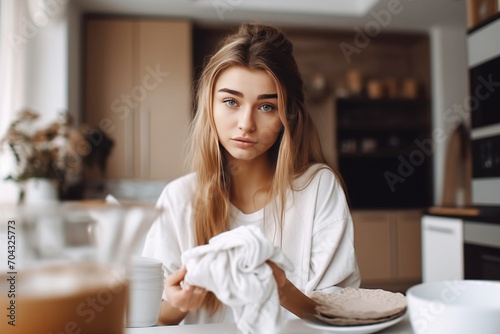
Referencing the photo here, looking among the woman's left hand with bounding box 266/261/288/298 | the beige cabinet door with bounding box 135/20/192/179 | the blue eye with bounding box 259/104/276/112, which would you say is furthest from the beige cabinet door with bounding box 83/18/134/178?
the woman's left hand with bounding box 266/261/288/298

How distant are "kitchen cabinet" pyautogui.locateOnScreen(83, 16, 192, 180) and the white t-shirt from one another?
2960mm

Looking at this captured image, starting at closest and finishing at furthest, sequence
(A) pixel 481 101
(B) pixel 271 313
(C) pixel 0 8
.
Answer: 1. (B) pixel 271 313
2. (A) pixel 481 101
3. (C) pixel 0 8

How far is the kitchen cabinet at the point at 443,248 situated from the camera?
2.51 m

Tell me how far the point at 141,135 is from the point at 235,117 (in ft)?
10.6

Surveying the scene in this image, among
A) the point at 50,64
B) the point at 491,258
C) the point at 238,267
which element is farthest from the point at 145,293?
the point at 50,64

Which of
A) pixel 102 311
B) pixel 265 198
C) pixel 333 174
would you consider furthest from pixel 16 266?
pixel 333 174

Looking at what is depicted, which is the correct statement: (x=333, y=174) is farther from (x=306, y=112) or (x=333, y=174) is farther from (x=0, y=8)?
(x=0, y=8)

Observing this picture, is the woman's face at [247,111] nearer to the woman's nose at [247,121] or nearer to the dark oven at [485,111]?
the woman's nose at [247,121]

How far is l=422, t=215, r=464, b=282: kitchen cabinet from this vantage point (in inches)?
99.0

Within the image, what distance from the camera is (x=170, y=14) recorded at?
4.04m

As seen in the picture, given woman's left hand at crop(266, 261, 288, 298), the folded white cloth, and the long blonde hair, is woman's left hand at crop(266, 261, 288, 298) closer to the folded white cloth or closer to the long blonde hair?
the folded white cloth

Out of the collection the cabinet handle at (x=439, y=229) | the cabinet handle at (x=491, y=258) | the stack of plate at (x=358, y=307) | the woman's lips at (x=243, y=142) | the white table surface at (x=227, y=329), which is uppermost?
the woman's lips at (x=243, y=142)

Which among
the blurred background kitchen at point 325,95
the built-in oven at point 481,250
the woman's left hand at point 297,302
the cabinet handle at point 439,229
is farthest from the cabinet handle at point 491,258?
the woman's left hand at point 297,302

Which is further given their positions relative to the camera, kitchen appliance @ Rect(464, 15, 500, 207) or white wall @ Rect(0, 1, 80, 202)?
white wall @ Rect(0, 1, 80, 202)
